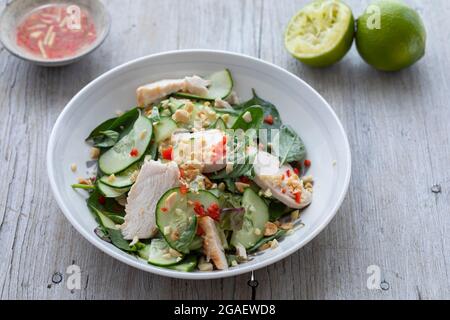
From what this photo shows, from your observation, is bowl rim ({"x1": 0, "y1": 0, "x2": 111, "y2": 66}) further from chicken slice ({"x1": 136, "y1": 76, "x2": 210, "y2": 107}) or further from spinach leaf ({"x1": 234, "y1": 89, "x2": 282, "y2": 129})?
spinach leaf ({"x1": 234, "y1": 89, "x2": 282, "y2": 129})

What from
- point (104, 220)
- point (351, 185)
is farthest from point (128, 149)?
point (351, 185)

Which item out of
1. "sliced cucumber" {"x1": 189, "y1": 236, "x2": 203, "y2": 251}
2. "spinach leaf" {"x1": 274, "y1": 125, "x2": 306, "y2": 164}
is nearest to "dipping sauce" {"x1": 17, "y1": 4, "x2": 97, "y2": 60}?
"spinach leaf" {"x1": 274, "y1": 125, "x2": 306, "y2": 164}

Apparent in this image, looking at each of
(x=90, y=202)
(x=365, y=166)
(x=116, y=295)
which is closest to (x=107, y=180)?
(x=90, y=202)

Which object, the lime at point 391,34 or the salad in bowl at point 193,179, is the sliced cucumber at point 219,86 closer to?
the salad in bowl at point 193,179

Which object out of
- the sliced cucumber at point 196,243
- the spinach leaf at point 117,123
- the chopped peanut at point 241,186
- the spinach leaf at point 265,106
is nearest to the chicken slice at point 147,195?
the sliced cucumber at point 196,243

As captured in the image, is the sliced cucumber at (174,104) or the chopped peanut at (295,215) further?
the sliced cucumber at (174,104)

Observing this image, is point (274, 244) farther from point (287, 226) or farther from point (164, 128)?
point (164, 128)
